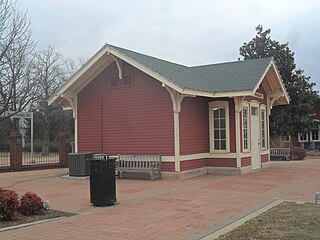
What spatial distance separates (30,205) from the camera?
917 centimetres

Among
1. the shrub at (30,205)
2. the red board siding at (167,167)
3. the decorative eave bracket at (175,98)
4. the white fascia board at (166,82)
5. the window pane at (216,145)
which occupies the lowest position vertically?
the shrub at (30,205)

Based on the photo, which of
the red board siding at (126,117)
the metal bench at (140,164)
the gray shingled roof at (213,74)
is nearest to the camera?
the metal bench at (140,164)

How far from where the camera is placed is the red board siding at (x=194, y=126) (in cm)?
1617

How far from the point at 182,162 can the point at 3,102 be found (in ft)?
26.7

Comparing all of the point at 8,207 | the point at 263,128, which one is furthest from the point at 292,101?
the point at 8,207

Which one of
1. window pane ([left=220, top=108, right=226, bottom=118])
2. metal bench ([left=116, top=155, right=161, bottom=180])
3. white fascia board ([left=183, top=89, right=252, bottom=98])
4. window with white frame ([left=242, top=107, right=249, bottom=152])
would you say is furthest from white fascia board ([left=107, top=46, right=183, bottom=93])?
window with white frame ([left=242, top=107, right=249, bottom=152])

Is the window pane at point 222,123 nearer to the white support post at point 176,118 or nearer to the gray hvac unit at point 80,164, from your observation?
the white support post at point 176,118

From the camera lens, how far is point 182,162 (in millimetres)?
15875

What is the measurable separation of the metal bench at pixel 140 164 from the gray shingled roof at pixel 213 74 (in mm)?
3086

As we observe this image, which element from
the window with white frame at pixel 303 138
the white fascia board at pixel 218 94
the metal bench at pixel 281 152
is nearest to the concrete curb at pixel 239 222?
the white fascia board at pixel 218 94

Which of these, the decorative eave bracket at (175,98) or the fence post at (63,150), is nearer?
the decorative eave bracket at (175,98)

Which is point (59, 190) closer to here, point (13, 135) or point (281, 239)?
point (281, 239)

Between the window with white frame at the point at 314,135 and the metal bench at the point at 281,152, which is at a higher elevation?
the window with white frame at the point at 314,135

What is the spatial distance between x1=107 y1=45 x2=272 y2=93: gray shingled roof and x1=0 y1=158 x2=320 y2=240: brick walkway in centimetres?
356
